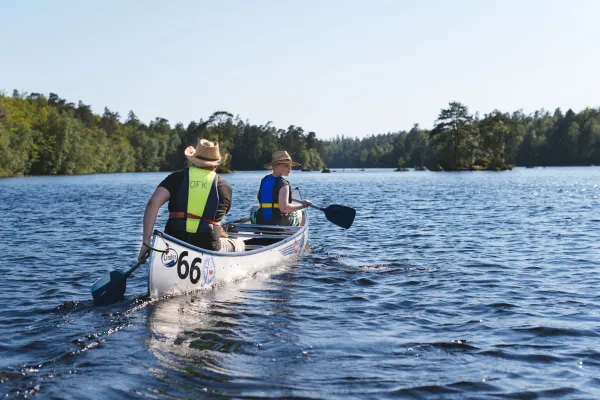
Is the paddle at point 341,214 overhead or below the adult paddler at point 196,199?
below

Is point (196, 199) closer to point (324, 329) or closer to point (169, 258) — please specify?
point (169, 258)

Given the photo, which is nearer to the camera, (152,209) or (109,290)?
(152,209)

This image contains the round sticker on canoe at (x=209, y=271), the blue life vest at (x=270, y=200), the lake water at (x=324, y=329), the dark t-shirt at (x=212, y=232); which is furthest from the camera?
the blue life vest at (x=270, y=200)

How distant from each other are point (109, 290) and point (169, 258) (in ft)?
3.34

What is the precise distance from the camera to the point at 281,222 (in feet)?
45.7

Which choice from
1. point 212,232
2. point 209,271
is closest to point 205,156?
point 212,232

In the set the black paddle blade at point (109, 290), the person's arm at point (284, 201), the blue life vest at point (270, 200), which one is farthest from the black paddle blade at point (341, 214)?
the black paddle blade at point (109, 290)

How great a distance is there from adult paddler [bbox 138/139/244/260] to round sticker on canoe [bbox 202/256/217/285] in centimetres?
22

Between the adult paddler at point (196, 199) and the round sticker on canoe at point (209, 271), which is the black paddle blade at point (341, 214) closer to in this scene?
the round sticker on canoe at point (209, 271)

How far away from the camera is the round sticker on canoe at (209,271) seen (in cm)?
942

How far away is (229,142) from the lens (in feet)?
493

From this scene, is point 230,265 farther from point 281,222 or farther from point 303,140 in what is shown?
point 303,140

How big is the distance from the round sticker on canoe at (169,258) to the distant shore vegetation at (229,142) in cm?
8891

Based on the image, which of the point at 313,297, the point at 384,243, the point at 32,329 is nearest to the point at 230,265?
the point at 313,297
